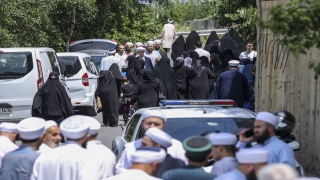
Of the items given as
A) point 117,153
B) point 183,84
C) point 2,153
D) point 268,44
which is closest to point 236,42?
point 183,84

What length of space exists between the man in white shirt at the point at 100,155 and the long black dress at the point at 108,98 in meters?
10.2

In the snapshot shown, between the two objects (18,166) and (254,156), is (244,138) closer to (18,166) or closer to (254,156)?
(254,156)

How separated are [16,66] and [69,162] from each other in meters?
9.71

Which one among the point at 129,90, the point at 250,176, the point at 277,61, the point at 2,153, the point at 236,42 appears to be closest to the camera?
the point at 250,176

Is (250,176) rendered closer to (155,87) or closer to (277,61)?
(277,61)

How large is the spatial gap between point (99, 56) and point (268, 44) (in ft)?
40.5

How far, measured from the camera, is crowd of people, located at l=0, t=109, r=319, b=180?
16.4 ft

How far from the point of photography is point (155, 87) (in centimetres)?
1393

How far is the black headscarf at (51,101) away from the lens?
12547 millimetres

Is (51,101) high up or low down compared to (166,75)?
up

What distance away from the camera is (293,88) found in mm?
10797

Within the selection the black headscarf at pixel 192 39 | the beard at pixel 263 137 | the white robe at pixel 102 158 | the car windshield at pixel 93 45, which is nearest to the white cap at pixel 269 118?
the beard at pixel 263 137

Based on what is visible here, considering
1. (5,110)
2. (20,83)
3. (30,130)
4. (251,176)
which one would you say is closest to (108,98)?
(20,83)

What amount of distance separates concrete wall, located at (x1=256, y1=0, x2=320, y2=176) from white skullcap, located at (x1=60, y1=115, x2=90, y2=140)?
14.4ft
